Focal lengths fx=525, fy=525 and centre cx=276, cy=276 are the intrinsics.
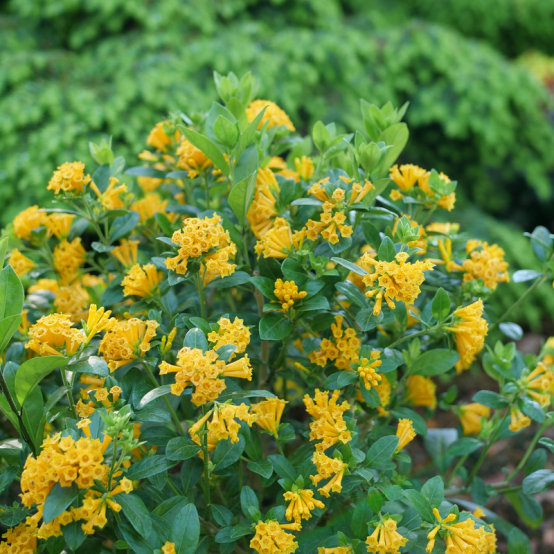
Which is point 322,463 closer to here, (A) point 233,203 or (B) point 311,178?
(A) point 233,203

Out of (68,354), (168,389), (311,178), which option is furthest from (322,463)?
(311,178)

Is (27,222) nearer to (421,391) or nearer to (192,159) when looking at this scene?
(192,159)

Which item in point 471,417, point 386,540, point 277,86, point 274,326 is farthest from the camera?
point 277,86

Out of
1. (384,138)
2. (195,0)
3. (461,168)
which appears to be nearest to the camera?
(384,138)

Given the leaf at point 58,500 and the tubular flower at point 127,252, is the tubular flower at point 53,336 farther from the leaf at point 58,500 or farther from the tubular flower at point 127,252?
the tubular flower at point 127,252

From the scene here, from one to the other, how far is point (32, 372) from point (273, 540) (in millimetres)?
478

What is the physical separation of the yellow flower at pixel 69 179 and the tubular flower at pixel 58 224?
0.18 meters

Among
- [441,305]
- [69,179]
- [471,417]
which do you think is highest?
[69,179]

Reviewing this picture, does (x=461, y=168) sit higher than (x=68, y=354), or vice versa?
(x=68, y=354)

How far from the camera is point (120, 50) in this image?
2.87 meters

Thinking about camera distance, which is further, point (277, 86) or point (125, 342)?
point (277, 86)

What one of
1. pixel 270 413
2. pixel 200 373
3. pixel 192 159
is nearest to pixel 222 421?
pixel 200 373

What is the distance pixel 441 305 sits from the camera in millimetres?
988

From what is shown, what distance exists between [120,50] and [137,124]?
2.11 ft
